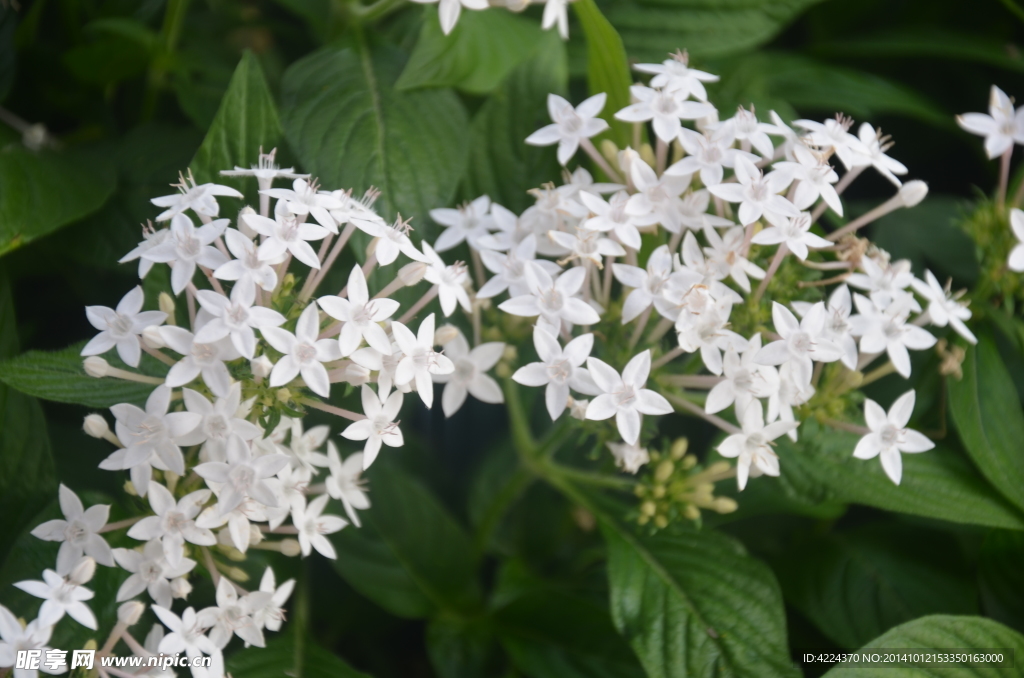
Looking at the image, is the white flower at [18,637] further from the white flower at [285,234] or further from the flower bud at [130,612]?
the white flower at [285,234]

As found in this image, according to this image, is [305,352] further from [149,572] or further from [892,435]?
[892,435]

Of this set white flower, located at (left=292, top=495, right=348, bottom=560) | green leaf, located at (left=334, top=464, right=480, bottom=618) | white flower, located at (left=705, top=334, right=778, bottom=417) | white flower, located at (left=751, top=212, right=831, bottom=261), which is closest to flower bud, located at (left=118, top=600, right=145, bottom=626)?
white flower, located at (left=292, top=495, right=348, bottom=560)

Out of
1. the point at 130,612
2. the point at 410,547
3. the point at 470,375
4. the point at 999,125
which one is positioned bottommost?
the point at 410,547

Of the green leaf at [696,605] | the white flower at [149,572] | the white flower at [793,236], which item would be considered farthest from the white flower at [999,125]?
the white flower at [149,572]

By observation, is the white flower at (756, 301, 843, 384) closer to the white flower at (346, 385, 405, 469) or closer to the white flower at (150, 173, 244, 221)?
the white flower at (346, 385, 405, 469)

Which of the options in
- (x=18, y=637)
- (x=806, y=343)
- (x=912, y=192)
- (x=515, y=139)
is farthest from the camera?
(x=515, y=139)

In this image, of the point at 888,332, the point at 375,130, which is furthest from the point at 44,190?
the point at 888,332

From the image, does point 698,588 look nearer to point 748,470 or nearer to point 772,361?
point 748,470
